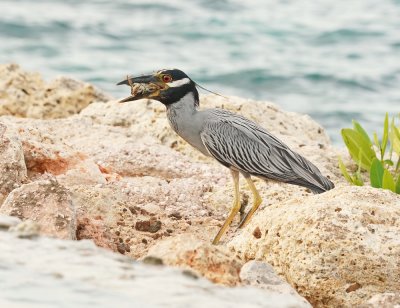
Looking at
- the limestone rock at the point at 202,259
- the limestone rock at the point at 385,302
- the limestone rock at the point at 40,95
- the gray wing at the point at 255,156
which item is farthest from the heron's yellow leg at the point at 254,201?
→ the limestone rock at the point at 40,95

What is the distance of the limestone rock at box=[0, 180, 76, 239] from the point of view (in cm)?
565

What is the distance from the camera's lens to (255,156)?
7.32 metres

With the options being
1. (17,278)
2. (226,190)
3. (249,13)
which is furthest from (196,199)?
(249,13)

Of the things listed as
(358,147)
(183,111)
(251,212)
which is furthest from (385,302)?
(358,147)

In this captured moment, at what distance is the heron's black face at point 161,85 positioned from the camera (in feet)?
24.0

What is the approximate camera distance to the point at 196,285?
4.25 m

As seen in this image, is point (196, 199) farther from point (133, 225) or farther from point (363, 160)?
point (363, 160)

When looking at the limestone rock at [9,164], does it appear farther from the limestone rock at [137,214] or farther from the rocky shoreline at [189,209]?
the limestone rock at [137,214]

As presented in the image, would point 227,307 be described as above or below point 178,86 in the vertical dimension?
below

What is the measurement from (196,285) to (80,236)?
6.16 feet

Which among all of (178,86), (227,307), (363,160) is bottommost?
(227,307)

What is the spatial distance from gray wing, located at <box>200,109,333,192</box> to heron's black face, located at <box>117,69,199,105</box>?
0.30 m

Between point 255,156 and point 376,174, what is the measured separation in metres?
0.91

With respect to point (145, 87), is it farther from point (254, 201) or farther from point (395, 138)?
point (395, 138)
